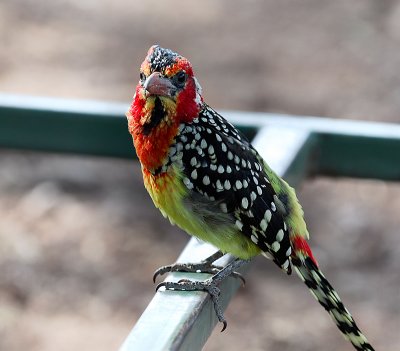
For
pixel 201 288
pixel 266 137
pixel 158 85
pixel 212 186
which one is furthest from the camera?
pixel 266 137

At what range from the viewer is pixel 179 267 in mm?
3150

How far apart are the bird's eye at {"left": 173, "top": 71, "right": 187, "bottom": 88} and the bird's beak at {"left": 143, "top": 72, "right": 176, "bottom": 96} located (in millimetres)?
25

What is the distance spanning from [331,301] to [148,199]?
3721mm

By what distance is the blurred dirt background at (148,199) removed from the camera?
6027 mm

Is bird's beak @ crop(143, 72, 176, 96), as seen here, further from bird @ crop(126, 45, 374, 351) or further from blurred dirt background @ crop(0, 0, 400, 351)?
blurred dirt background @ crop(0, 0, 400, 351)

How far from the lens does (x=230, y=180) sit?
3324 millimetres

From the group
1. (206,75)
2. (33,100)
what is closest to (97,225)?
(206,75)

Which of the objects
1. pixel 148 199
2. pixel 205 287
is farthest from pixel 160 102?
pixel 148 199

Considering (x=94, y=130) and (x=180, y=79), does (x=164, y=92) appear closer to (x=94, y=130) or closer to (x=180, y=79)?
(x=180, y=79)

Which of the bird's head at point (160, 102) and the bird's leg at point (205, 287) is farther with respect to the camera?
the bird's head at point (160, 102)

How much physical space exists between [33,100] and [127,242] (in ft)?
9.25

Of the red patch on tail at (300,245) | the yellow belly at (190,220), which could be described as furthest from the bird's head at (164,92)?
the red patch on tail at (300,245)

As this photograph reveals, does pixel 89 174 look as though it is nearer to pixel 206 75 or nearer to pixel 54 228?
pixel 54 228

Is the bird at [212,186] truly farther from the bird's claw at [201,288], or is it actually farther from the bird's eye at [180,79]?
the bird's claw at [201,288]
